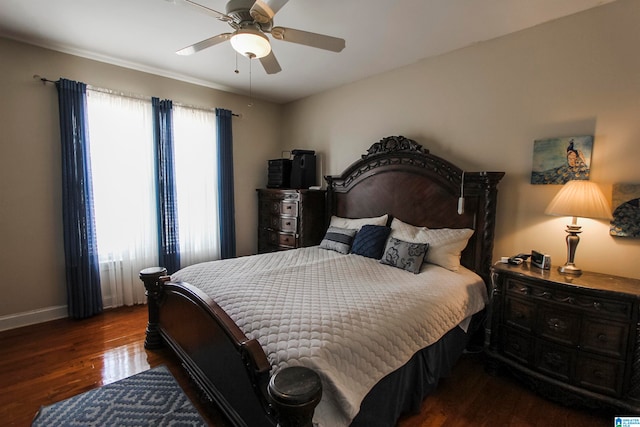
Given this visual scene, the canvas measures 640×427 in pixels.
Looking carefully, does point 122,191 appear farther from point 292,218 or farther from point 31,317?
point 292,218

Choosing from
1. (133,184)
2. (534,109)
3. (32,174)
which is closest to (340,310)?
(534,109)

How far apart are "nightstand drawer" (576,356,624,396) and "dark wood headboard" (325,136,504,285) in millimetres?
819

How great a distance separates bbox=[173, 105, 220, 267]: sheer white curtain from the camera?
371cm

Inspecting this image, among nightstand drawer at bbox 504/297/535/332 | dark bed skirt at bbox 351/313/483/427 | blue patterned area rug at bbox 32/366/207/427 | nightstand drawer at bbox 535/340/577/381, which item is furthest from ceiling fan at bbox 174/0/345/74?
nightstand drawer at bbox 535/340/577/381

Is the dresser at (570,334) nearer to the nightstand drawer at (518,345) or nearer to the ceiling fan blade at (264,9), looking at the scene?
the nightstand drawer at (518,345)

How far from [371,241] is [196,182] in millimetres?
2400

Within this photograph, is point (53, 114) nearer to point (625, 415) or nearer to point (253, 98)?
point (253, 98)

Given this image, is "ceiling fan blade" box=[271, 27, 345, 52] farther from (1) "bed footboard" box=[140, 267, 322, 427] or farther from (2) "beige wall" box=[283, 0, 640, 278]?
(1) "bed footboard" box=[140, 267, 322, 427]

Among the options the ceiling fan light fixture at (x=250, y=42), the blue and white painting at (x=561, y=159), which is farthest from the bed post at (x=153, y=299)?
the blue and white painting at (x=561, y=159)

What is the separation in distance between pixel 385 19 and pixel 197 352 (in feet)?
9.15

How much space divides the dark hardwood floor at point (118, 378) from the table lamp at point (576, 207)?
3.14 feet

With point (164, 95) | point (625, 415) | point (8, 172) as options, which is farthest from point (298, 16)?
point (625, 415)

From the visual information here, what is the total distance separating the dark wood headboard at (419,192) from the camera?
253 cm

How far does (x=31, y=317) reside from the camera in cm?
294
